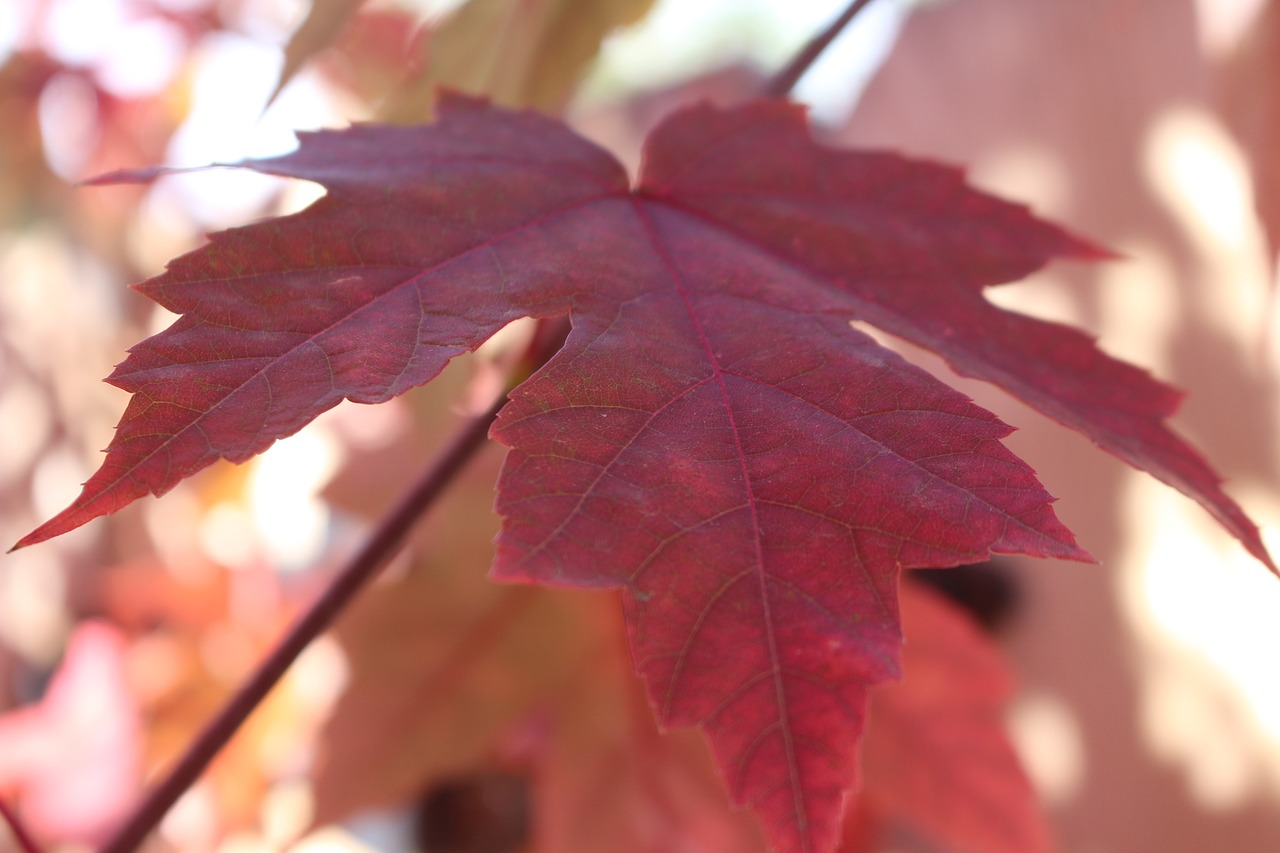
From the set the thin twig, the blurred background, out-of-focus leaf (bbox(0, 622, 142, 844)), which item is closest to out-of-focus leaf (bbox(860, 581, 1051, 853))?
the blurred background

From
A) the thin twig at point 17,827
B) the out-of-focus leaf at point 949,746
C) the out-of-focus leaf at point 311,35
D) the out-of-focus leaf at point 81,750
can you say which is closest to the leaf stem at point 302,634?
the thin twig at point 17,827

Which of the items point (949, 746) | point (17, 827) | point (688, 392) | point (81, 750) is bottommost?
point (81, 750)

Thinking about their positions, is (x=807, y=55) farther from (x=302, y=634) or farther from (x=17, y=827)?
(x=17, y=827)

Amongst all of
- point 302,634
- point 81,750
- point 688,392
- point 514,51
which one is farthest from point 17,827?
point 81,750

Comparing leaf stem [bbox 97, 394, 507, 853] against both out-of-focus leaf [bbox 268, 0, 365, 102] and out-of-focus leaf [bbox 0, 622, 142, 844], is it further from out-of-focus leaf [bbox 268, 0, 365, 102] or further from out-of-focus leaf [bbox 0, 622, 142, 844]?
out-of-focus leaf [bbox 0, 622, 142, 844]

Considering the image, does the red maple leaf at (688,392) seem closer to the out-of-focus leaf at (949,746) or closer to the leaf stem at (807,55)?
the leaf stem at (807,55)

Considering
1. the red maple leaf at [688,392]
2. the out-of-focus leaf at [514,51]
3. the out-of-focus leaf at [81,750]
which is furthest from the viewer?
the out-of-focus leaf at [81,750]
